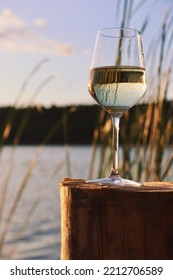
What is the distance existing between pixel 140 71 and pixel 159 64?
2.55ft

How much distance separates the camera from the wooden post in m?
1.54

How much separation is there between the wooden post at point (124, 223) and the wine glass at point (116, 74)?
9cm

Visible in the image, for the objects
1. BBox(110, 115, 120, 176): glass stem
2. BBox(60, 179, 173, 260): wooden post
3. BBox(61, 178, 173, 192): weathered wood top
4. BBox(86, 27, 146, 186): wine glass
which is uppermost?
BBox(86, 27, 146, 186): wine glass

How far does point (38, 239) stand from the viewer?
39.7ft

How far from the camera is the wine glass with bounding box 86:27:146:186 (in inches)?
61.6

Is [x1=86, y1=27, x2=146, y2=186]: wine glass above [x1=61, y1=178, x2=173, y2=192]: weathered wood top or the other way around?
above

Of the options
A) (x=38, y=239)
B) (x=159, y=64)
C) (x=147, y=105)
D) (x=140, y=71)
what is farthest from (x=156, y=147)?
(x=38, y=239)

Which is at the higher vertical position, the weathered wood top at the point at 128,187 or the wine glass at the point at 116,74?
the wine glass at the point at 116,74

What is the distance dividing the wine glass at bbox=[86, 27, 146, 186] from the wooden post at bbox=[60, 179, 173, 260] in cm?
9

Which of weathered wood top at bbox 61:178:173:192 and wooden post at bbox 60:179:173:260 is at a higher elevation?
weathered wood top at bbox 61:178:173:192

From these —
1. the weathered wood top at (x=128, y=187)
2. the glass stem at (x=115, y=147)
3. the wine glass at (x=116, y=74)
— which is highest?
the wine glass at (x=116, y=74)

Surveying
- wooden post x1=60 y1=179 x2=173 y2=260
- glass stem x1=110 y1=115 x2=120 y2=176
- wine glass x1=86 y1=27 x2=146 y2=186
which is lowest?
wooden post x1=60 y1=179 x2=173 y2=260

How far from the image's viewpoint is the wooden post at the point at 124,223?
154 centimetres
